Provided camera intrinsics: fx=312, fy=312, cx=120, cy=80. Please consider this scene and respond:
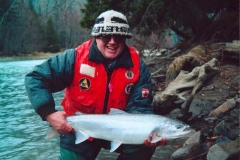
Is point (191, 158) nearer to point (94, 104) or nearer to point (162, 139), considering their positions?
point (162, 139)

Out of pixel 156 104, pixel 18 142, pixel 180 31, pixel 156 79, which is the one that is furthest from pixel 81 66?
pixel 180 31

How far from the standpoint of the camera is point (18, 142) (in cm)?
697

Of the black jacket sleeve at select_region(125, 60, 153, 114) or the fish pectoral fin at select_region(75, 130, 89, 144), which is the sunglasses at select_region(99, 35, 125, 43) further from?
the fish pectoral fin at select_region(75, 130, 89, 144)

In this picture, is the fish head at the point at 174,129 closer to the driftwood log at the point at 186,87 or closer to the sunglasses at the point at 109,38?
the sunglasses at the point at 109,38

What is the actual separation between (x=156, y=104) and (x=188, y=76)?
89 cm

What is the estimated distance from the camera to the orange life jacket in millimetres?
3602

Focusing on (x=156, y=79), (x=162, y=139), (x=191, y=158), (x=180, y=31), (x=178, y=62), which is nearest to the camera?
(x=162, y=139)

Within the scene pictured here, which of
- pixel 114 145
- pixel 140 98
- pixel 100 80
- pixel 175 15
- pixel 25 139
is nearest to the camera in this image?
pixel 114 145

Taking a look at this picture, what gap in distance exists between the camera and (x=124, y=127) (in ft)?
11.0

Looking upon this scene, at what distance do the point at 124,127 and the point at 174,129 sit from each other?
1.74 ft

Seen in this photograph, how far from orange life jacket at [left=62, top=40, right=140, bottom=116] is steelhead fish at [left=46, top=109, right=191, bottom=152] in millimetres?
239

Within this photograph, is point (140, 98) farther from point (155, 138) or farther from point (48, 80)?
point (48, 80)

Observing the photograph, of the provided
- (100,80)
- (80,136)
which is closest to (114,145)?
(80,136)

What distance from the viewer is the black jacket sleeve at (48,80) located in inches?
132
